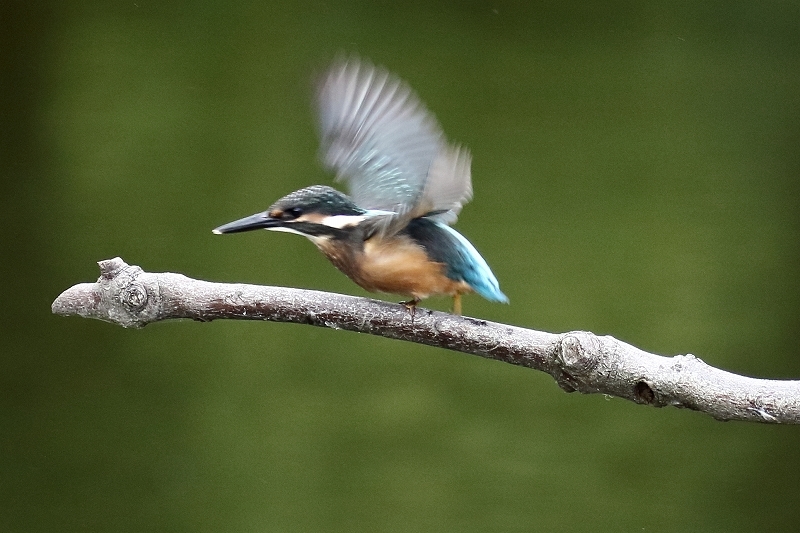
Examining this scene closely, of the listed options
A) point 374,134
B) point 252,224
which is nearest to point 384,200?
point 374,134

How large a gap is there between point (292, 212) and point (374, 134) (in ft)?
0.63

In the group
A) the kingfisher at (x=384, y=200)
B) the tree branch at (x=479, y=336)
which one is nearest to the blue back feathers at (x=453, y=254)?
Answer: the kingfisher at (x=384, y=200)

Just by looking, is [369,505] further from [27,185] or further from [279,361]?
[27,185]

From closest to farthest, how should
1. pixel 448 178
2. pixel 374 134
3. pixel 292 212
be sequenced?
pixel 448 178, pixel 292 212, pixel 374 134

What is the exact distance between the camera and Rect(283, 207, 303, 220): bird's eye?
1.00 m

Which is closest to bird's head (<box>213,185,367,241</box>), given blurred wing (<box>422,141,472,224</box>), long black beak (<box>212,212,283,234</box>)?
long black beak (<box>212,212,283,234</box>)

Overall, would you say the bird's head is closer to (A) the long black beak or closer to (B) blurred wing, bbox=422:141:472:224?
(A) the long black beak

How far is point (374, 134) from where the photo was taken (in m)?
1.14

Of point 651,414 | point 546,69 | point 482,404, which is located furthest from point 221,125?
point 651,414

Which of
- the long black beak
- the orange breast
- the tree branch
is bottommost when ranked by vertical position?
the tree branch

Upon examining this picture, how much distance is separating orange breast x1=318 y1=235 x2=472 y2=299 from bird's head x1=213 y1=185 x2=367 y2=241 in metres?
0.03

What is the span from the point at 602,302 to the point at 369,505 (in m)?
0.61

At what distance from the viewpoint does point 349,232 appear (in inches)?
40.3

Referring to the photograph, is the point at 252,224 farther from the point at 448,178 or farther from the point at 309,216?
the point at 448,178
